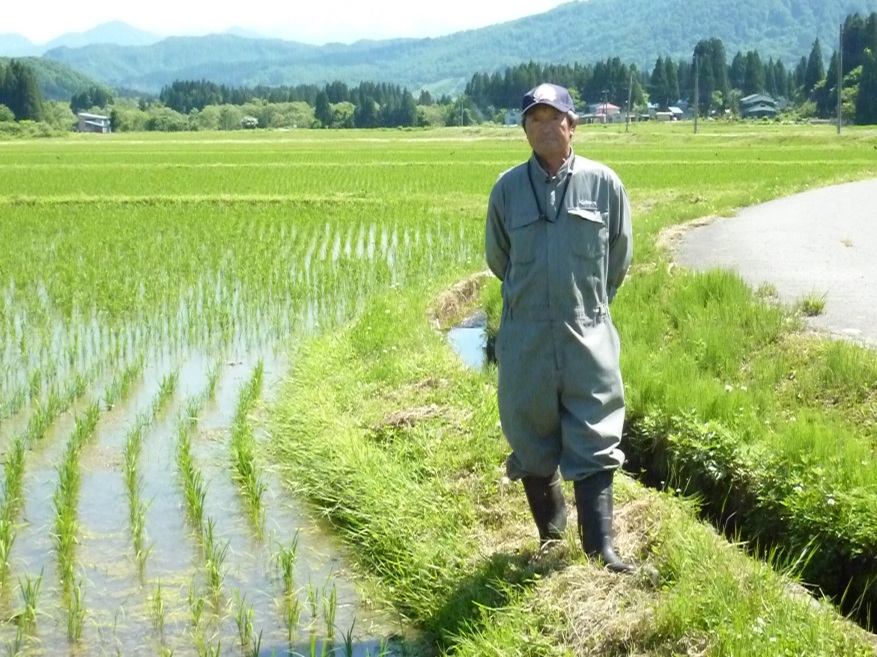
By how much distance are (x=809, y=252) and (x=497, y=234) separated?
22.7 ft

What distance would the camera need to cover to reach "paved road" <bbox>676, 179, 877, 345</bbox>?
6949 millimetres

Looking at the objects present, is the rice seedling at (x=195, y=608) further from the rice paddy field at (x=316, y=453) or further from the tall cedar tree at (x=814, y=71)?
the tall cedar tree at (x=814, y=71)

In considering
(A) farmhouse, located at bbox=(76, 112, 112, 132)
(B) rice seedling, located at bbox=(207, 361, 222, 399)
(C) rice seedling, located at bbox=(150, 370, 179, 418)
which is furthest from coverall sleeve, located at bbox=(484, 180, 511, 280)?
(A) farmhouse, located at bbox=(76, 112, 112, 132)

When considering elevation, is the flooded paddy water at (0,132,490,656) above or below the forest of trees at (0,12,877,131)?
below

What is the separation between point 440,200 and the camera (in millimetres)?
16422

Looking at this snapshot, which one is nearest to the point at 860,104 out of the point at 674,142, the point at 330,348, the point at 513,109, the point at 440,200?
the point at 674,142

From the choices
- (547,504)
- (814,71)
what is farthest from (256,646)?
(814,71)

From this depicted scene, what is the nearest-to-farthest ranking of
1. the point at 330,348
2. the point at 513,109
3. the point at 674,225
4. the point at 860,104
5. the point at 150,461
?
the point at 150,461, the point at 330,348, the point at 674,225, the point at 860,104, the point at 513,109

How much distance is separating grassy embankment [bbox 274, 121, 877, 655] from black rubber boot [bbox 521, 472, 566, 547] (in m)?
0.10

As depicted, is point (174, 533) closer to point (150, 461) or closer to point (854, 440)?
point (150, 461)

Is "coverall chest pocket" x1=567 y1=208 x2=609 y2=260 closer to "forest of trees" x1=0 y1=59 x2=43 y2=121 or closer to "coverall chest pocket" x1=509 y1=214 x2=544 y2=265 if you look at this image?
"coverall chest pocket" x1=509 y1=214 x2=544 y2=265

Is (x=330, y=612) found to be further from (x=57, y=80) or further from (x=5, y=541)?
(x=57, y=80)

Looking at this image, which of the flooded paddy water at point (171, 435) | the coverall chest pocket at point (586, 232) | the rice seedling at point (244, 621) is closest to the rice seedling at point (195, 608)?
the flooded paddy water at point (171, 435)

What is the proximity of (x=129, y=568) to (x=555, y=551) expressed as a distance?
5.34 feet
